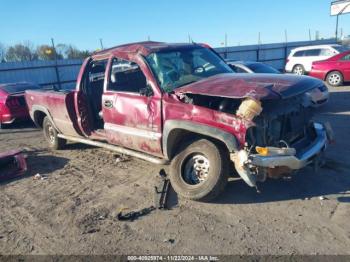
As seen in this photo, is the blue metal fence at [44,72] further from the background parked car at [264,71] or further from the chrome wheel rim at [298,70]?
the background parked car at [264,71]

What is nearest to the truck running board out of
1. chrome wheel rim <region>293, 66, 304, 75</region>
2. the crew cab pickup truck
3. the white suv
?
the crew cab pickup truck

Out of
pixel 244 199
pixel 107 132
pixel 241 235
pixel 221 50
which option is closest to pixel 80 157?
pixel 107 132

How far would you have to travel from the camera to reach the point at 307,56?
18156 millimetres

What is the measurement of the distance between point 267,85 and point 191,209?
5.74ft

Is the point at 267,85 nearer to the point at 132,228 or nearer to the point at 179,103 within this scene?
the point at 179,103

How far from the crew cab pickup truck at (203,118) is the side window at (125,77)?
2 cm

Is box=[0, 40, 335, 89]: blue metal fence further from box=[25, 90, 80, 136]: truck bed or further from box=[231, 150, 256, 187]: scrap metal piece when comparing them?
box=[231, 150, 256, 187]: scrap metal piece

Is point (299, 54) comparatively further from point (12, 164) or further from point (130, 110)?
point (12, 164)

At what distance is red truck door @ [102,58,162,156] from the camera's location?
4.80 metres

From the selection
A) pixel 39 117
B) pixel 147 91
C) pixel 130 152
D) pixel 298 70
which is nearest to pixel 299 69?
pixel 298 70

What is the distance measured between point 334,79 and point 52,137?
36.9 feet

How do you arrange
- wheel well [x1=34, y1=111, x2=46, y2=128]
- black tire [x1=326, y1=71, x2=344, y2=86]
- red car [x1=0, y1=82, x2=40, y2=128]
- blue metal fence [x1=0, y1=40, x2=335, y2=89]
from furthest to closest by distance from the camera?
blue metal fence [x1=0, y1=40, x2=335, y2=89] < black tire [x1=326, y1=71, x2=344, y2=86] < red car [x1=0, y1=82, x2=40, y2=128] < wheel well [x1=34, y1=111, x2=46, y2=128]

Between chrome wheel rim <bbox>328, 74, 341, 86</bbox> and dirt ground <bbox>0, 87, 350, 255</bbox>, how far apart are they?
353 inches

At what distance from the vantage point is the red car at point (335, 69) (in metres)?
13.4
